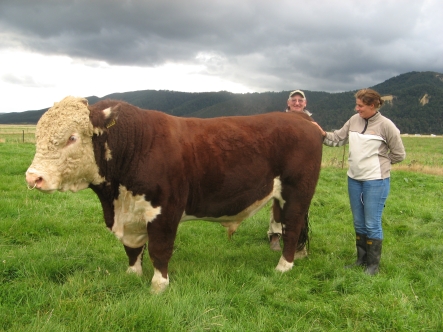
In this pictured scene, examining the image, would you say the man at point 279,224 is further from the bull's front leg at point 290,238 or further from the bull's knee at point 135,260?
the bull's knee at point 135,260

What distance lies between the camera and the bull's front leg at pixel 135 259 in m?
4.57

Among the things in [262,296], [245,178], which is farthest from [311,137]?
[262,296]

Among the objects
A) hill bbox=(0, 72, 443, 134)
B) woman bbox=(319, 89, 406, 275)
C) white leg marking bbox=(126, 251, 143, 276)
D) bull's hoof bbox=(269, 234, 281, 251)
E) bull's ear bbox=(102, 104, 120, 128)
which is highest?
hill bbox=(0, 72, 443, 134)

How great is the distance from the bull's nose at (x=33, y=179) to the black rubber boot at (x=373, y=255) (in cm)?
423

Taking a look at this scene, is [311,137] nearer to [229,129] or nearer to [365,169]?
[365,169]

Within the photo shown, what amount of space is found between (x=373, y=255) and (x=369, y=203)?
732 mm

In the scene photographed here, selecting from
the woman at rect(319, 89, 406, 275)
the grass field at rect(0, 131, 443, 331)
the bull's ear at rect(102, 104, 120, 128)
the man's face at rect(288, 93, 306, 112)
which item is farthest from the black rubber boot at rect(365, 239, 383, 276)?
the bull's ear at rect(102, 104, 120, 128)

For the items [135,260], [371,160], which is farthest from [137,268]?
[371,160]

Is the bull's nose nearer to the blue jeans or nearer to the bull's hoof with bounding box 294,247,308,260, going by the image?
the bull's hoof with bounding box 294,247,308,260

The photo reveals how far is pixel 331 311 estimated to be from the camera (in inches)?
152

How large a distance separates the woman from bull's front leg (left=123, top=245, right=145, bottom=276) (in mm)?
3070

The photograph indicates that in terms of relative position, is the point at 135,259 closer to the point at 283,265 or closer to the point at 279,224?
the point at 283,265

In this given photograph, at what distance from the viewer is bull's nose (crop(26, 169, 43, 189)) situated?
3369 mm

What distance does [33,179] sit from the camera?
11.1 feet
